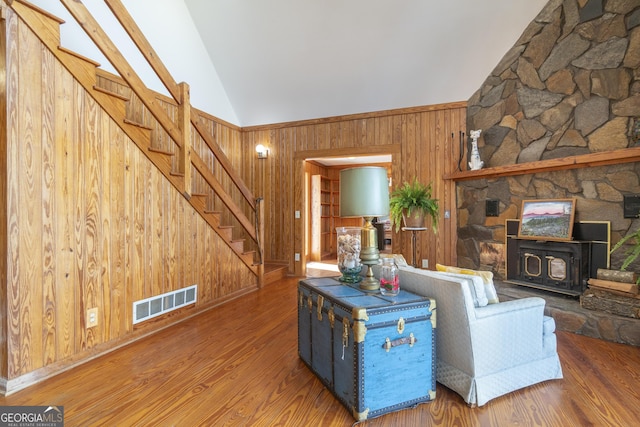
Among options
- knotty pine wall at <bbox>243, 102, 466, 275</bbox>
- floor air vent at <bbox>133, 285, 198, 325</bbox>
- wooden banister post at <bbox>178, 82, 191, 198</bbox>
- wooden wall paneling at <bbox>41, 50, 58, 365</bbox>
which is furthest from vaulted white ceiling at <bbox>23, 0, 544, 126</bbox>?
floor air vent at <bbox>133, 285, 198, 325</bbox>

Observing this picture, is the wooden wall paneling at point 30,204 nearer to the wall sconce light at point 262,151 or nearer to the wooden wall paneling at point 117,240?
the wooden wall paneling at point 117,240

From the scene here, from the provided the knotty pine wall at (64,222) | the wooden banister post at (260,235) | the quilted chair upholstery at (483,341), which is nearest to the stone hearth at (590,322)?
the quilted chair upholstery at (483,341)

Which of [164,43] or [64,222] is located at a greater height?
[164,43]

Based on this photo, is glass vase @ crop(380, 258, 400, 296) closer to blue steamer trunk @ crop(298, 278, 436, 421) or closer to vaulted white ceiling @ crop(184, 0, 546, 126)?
blue steamer trunk @ crop(298, 278, 436, 421)

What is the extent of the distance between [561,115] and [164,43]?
16.3 feet

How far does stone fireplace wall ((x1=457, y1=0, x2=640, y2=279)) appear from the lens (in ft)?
10.6

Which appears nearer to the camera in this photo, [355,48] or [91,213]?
[91,213]

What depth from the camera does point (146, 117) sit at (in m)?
4.26

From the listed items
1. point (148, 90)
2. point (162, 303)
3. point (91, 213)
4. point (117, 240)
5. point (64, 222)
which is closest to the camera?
point (64, 222)

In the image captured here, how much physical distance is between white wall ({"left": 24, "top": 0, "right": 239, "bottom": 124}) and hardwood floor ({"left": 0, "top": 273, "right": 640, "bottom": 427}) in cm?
316

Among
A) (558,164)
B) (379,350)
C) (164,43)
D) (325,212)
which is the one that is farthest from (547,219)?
(325,212)

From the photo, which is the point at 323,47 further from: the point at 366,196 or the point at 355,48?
the point at 366,196

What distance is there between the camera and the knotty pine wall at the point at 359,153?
4.86 m

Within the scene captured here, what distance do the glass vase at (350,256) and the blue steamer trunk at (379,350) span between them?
282mm
